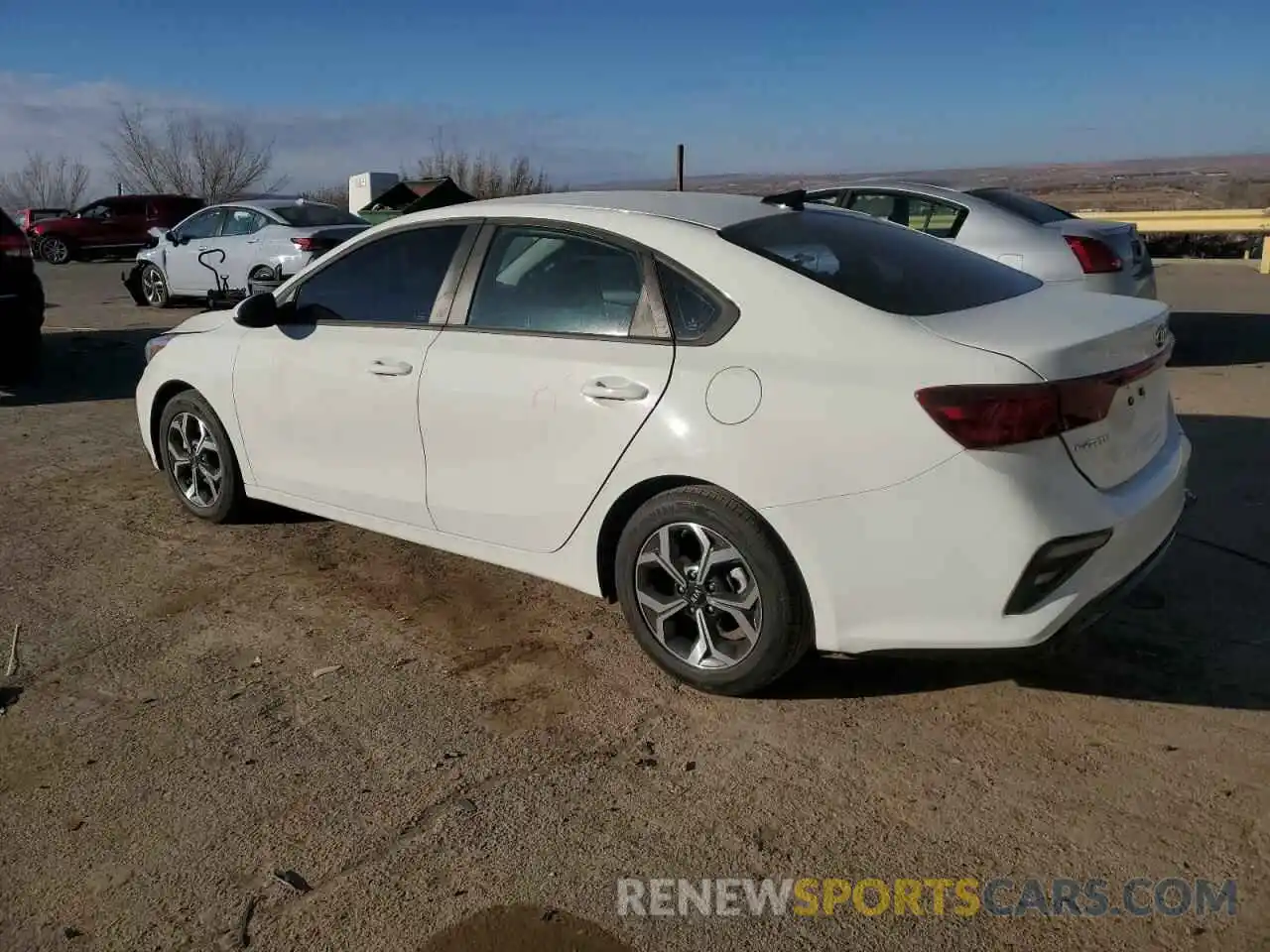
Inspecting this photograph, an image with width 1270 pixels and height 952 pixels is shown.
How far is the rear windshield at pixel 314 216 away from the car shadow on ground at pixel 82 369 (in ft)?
A: 7.60

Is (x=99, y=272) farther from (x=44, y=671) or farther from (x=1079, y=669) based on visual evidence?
(x=1079, y=669)

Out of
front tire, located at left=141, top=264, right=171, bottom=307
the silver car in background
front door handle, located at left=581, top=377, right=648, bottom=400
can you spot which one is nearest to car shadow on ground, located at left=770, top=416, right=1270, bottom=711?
front door handle, located at left=581, top=377, right=648, bottom=400

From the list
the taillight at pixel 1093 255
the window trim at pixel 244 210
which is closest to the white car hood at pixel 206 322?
the taillight at pixel 1093 255

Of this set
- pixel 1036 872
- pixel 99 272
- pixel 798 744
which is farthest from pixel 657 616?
pixel 99 272

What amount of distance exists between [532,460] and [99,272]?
77.7ft

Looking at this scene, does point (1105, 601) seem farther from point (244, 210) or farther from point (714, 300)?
point (244, 210)

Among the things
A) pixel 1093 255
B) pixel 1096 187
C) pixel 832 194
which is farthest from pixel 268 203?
pixel 1096 187

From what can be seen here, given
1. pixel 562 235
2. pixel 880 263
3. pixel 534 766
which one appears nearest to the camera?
pixel 534 766

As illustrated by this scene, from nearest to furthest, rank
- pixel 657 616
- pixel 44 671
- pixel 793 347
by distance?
pixel 793 347
pixel 657 616
pixel 44 671

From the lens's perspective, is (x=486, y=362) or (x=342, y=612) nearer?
(x=486, y=362)

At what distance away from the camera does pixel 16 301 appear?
9.09 metres

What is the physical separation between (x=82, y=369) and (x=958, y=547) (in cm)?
955

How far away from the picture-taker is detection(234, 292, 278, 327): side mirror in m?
4.70

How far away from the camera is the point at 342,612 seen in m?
4.37
